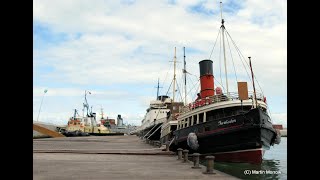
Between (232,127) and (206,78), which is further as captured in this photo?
(206,78)

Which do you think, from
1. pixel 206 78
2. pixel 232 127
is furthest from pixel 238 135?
pixel 206 78

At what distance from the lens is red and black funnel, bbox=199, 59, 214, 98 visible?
2707 cm

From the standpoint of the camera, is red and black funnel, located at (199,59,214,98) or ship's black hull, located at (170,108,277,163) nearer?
ship's black hull, located at (170,108,277,163)

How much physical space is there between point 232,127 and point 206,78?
6.68m

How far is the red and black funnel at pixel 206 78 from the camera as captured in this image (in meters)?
27.1

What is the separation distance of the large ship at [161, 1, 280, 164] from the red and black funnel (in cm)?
191

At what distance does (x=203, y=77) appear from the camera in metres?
27.5

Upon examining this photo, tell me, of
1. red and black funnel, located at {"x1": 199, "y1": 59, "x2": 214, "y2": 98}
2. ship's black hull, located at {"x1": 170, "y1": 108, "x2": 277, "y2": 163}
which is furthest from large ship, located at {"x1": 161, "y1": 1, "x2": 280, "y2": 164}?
red and black funnel, located at {"x1": 199, "y1": 59, "x2": 214, "y2": 98}

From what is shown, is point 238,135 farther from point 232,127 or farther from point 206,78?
point 206,78

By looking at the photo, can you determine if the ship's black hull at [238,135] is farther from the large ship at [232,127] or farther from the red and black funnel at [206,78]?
the red and black funnel at [206,78]

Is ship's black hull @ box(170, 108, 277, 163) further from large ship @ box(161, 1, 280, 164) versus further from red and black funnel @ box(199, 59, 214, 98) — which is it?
red and black funnel @ box(199, 59, 214, 98)

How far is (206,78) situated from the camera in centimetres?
2742
